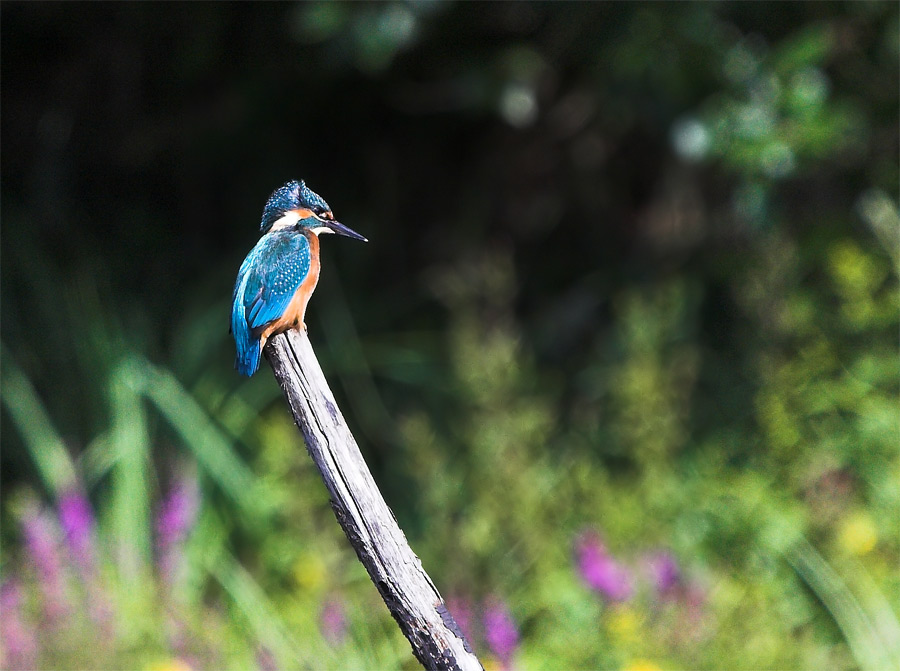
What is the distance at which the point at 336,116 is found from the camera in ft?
13.6

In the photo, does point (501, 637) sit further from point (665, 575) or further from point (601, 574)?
point (665, 575)

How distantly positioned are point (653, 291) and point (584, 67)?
108cm

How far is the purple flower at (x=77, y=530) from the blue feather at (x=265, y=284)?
174 cm

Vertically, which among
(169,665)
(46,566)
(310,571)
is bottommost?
(169,665)

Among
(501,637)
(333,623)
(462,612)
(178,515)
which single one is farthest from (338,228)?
(178,515)

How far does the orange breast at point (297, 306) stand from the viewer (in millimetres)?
945

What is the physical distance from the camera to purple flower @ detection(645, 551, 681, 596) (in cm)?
231

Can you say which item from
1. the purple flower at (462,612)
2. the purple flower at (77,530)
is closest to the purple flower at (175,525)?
the purple flower at (77,530)

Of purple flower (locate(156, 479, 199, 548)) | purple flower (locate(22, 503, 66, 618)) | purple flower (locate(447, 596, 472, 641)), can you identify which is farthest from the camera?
purple flower (locate(156, 479, 199, 548))

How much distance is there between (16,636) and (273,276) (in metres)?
1.80

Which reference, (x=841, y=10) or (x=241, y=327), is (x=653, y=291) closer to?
(x=841, y=10)

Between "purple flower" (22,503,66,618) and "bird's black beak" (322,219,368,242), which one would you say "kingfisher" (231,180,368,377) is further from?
"purple flower" (22,503,66,618)

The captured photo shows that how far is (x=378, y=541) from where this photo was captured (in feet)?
2.71

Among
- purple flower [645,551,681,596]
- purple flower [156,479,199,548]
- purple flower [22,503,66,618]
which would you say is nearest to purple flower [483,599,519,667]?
purple flower [645,551,681,596]
